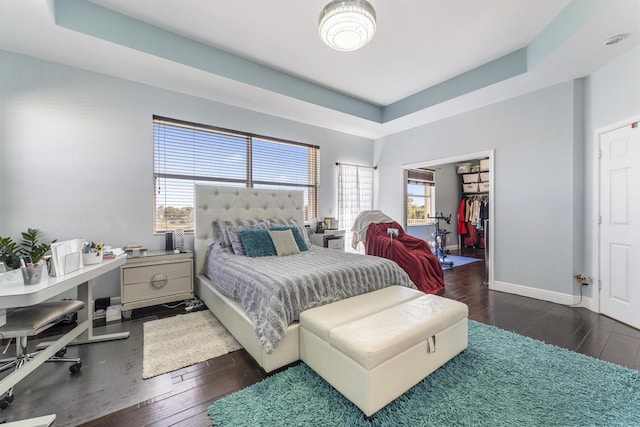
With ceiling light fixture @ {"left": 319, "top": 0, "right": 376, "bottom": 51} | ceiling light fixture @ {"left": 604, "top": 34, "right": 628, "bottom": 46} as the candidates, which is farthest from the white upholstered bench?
ceiling light fixture @ {"left": 604, "top": 34, "right": 628, "bottom": 46}

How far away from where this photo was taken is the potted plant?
2297mm

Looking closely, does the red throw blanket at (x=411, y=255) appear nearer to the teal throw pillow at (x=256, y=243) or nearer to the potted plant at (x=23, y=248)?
the teal throw pillow at (x=256, y=243)

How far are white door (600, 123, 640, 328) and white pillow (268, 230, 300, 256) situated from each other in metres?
3.40

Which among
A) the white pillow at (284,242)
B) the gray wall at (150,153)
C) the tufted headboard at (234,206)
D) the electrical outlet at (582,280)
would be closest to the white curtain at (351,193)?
the tufted headboard at (234,206)

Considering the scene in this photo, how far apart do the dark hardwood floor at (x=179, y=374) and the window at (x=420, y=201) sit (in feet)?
12.7

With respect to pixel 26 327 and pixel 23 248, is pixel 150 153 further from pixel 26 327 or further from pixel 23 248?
pixel 26 327

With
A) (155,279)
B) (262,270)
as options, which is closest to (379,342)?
(262,270)

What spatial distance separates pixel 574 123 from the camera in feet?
9.86

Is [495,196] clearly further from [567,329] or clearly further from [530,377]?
[530,377]

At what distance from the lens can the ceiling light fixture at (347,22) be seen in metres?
1.79

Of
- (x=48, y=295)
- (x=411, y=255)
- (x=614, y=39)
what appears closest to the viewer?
(x=48, y=295)

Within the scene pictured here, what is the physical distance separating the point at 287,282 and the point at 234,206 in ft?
6.59

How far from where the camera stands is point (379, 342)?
1.42 meters

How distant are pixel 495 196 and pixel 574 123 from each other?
1.17 m
